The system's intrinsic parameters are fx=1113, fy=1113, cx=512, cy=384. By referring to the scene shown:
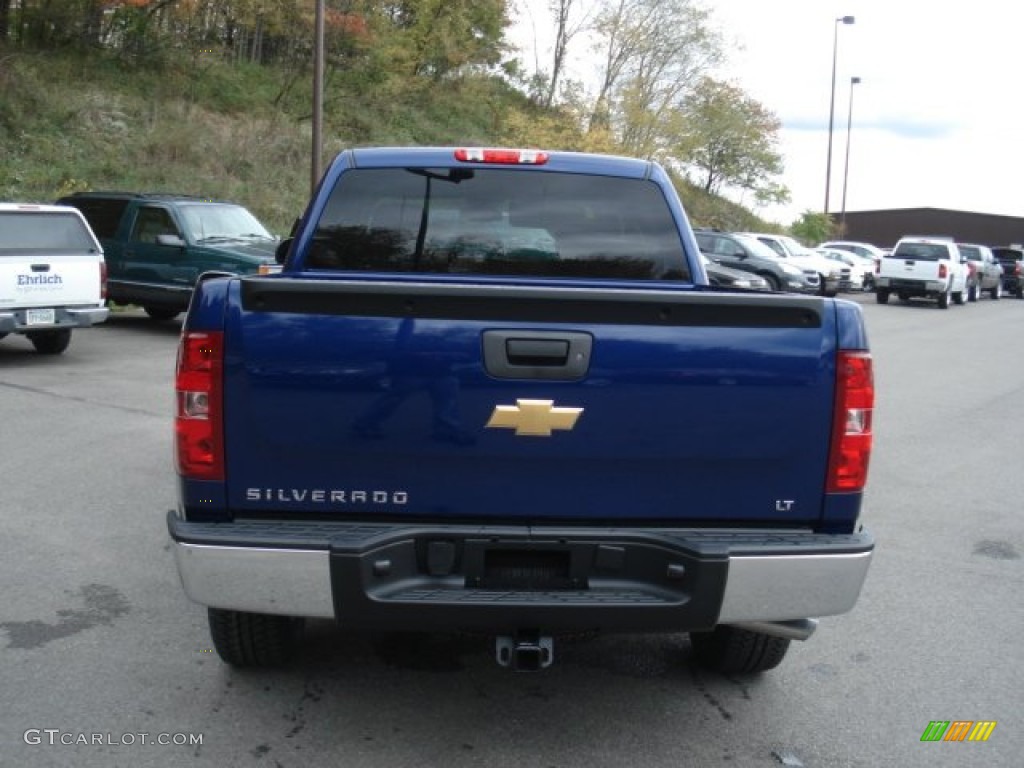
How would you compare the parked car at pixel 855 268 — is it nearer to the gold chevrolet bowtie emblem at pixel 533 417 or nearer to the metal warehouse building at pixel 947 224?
the gold chevrolet bowtie emblem at pixel 533 417

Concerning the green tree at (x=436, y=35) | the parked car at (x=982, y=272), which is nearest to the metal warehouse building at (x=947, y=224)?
the parked car at (x=982, y=272)

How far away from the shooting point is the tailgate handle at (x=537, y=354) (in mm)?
3426

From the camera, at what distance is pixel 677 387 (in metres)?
3.48

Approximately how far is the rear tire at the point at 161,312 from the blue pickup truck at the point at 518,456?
13924mm

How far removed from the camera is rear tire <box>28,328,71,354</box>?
13.4 meters

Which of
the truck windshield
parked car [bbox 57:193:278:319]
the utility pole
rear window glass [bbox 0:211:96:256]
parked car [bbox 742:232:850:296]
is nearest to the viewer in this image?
rear window glass [bbox 0:211:96:256]

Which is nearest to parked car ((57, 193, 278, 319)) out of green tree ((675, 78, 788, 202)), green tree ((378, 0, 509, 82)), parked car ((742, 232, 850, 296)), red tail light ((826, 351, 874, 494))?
red tail light ((826, 351, 874, 494))

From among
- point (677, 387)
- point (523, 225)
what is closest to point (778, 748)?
point (677, 387)

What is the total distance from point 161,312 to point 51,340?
3.84 meters

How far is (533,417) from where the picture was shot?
345 centimetres

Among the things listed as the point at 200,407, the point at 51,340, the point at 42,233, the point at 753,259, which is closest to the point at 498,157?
the point at 200,407

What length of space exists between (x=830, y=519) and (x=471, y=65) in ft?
141

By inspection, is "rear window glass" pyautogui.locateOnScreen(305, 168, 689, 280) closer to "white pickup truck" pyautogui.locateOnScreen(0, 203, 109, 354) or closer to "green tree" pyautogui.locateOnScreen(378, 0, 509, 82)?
"white pickup truck" pyautogui.locateOnScreen(0, 203, 109, 354)

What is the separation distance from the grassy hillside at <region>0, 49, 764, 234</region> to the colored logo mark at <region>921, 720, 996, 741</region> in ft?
77.7
